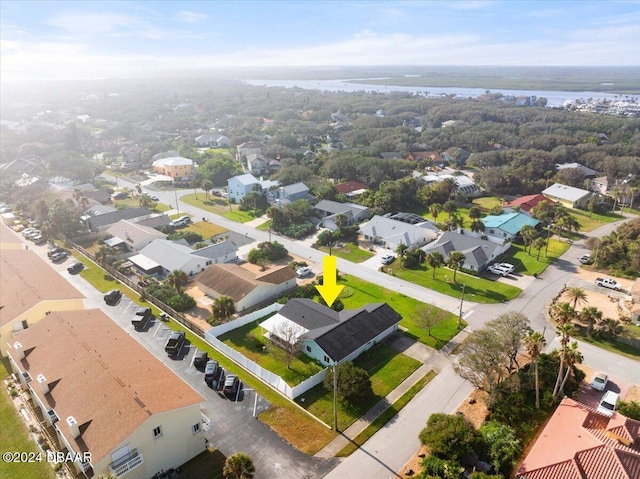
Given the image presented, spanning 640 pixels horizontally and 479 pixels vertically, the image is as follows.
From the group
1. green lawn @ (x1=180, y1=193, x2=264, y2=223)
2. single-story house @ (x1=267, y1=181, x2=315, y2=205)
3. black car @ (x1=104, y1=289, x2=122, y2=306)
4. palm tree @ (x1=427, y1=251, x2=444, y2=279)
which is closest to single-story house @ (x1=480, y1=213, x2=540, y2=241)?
palm tree @ (x1=427, y1=251, x2=444, y2=279)

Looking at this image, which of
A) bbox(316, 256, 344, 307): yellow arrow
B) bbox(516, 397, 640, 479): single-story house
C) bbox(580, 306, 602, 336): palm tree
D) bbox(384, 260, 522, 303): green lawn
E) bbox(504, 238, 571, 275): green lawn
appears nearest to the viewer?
bbox(516, 397, 640, 479): single-story house

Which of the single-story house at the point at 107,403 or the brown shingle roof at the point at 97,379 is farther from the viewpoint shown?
the brown shingle roof at the point at 97,379

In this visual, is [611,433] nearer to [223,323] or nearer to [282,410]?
[282,410]

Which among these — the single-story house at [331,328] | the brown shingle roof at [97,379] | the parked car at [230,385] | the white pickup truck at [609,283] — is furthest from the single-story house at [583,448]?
the white pickup truck at [609,283]

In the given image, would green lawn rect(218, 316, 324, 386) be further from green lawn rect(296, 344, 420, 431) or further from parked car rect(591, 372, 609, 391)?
parked car rect(591, 372, 609, 391)

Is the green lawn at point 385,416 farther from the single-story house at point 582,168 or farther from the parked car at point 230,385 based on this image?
the single-story house at point 582,168
